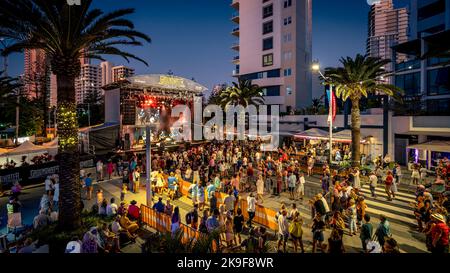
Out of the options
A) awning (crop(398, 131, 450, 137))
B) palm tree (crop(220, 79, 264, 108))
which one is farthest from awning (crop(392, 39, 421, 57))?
palm tree (crop(220, 79, 264, 108))

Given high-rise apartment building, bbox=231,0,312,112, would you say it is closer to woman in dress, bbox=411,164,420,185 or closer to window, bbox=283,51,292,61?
window, bbox=283,51,292,61

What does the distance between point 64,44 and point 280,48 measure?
41641 mm

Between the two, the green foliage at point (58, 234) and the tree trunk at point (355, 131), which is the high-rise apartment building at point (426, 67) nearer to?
the tree trunk at point (355, 131)

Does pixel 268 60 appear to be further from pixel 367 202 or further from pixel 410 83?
pixel 367 202

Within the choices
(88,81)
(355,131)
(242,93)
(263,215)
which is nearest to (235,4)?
(242,93)

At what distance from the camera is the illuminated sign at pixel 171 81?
2862 cm

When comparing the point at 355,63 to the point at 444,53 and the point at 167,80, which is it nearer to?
the point at 444,53

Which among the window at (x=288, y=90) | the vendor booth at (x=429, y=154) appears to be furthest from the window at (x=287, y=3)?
the vendor booth at (x=429, y=154)

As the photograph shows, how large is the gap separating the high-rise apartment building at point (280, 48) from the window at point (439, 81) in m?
19.6

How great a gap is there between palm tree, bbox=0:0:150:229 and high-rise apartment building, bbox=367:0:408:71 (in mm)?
186580

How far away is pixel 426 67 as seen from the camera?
28203 mm

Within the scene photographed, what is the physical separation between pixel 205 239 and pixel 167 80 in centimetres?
2507

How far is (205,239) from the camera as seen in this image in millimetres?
6863
